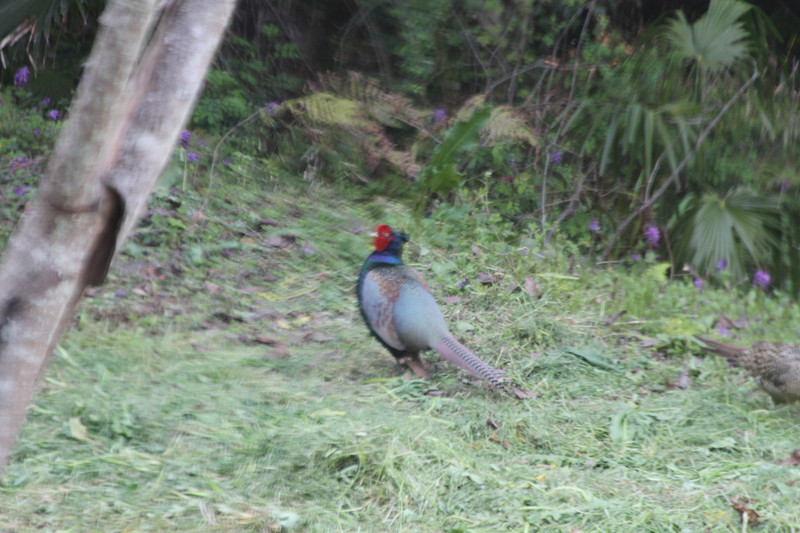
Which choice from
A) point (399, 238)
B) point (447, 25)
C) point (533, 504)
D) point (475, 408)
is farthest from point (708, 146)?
point (533, 504)

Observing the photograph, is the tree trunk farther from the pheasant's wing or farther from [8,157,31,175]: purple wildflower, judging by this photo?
[8,157,31,175]: purple wildflower

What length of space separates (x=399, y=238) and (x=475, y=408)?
1024mm

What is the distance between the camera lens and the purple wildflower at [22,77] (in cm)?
735

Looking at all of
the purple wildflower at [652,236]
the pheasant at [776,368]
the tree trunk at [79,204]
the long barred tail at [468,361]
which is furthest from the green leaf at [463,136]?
the tree trunk at [79,204]

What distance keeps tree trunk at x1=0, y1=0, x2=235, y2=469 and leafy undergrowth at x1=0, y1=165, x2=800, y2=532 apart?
2.56 feet

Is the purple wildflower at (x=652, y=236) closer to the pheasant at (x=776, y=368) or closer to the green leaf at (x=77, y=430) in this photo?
the pheasant at (x=776, y=368)

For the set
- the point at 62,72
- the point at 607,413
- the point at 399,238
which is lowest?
the point at 607,413

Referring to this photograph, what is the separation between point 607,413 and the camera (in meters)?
3.74

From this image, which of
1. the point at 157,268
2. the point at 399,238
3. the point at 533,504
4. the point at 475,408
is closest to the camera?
the point at 533,504

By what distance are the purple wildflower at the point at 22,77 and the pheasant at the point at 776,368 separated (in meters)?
6.35

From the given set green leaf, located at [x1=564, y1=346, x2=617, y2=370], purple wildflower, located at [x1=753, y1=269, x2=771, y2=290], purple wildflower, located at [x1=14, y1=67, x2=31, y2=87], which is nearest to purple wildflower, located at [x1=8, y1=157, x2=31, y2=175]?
purple wildflower, located at [x1=14, y1=67, x2=31, y2=87]

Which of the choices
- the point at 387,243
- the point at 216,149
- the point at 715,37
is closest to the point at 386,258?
the point at 387,243

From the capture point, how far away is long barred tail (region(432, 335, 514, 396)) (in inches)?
152

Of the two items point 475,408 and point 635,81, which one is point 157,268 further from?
point 635,81
